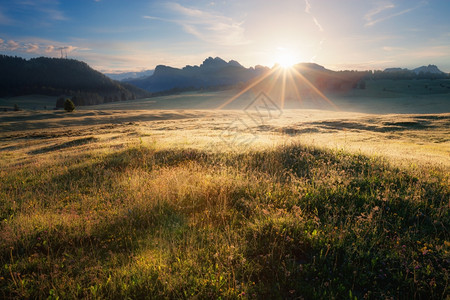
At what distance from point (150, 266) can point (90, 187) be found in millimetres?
5631

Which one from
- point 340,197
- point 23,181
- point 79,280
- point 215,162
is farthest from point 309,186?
point 23,181

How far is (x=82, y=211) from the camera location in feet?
20.4

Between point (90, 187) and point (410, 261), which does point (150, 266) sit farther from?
point (90, 187)

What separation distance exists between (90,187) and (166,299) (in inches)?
248

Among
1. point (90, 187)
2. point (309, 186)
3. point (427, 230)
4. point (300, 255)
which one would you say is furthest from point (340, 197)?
point (90, 187)

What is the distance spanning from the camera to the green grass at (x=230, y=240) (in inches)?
144

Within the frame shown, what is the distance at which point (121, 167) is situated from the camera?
1039 centimetres

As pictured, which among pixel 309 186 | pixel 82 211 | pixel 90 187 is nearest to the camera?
pixel 82 211

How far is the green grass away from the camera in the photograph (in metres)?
3.65

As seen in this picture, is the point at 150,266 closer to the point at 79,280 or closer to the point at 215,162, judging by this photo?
the point at 79,280

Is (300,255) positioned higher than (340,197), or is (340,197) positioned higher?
(340,197)

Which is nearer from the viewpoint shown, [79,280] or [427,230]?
[79,280]

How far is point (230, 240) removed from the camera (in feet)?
14.6

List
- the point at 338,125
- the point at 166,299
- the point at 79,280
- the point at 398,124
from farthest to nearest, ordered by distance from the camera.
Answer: the point at 338,125 < the point at 398,124 < the point at 79,280 < the point at 166,299
